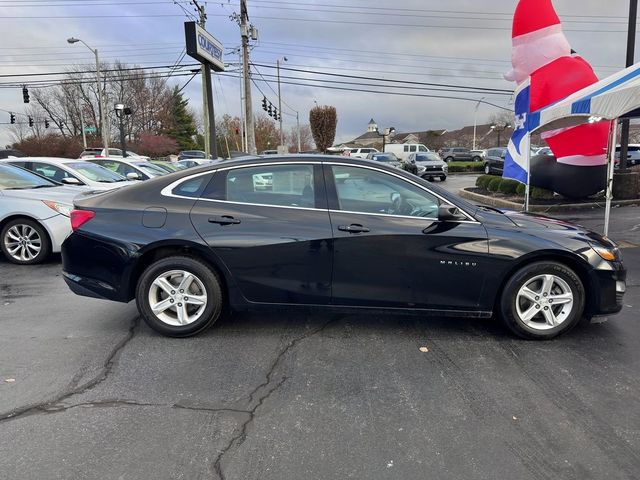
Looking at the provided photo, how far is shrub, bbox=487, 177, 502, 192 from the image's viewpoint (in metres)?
16.3

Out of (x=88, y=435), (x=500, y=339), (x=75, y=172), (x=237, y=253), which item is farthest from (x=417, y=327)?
(x=75, y=172)

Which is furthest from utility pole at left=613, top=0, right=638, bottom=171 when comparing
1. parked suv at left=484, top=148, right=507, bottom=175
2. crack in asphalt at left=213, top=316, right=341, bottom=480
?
parked suv at left=484, top=148, right=507, bottom=175

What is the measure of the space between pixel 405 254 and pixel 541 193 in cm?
1127

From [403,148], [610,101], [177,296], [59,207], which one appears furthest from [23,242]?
[403,148]

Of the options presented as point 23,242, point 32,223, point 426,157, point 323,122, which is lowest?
point 23,242

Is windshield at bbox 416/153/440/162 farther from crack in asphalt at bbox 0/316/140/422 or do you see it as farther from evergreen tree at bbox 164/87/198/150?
evergreen tree at bbox 164/87/198/150

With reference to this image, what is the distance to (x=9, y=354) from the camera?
12.4 ft

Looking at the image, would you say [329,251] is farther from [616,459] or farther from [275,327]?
[616,459]

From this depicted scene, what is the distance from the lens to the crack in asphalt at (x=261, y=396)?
247 cm

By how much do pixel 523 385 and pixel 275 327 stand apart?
214cm

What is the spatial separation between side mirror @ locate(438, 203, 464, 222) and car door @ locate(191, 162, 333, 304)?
3.02ft

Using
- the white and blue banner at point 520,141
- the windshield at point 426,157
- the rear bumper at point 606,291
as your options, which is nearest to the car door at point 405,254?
the rear bumper at point 606,291

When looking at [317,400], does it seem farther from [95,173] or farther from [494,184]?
[494,184]

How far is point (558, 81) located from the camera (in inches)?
448
